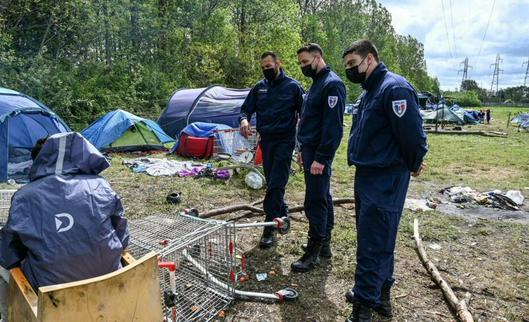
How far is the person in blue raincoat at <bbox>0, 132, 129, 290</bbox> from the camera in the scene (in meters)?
2.01

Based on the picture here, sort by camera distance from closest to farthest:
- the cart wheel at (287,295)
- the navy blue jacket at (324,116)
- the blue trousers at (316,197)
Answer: the cart wheel at (287,295), the navy blue jacket at (324,116), the blue trousers at (316,197)

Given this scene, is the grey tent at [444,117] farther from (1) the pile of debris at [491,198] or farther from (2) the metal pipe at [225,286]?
(2) the metal pipe at [225,286]

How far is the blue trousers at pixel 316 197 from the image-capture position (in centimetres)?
370

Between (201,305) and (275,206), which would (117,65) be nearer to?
(275,206)

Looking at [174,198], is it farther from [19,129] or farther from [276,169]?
[19,129]

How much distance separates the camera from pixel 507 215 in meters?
5.96

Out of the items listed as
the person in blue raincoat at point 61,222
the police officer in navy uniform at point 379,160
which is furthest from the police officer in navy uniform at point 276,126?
the person in blue raincoat at point 61,222

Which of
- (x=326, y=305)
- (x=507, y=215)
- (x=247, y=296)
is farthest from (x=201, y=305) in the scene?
(x=507, y=215)

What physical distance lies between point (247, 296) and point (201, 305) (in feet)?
1.27

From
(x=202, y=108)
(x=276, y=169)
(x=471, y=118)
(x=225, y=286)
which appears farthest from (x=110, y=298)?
(x=471, y=118)

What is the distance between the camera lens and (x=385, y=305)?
10.2ft

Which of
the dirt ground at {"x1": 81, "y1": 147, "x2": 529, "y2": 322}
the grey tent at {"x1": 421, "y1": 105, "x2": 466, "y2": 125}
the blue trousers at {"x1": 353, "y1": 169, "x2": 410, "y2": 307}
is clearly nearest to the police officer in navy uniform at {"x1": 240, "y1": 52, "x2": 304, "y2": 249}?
the dirt ground at {"x1": 81, "y1": 147, "x2": 529, "y2": 322}

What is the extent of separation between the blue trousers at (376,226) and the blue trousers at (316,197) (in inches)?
33.7

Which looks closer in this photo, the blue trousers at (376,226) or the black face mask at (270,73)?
the blue trousers at (376,226)
